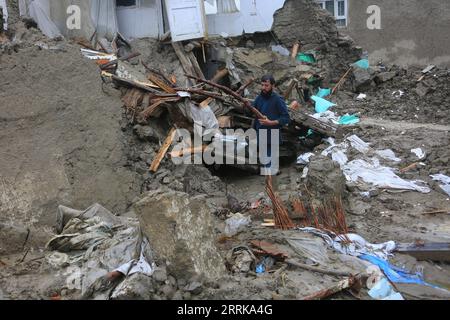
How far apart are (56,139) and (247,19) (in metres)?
8.11

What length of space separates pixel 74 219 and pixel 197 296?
70.2 inches

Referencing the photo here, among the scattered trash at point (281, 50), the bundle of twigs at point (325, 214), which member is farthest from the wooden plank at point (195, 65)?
the bundle of twigs at point (325, 214)

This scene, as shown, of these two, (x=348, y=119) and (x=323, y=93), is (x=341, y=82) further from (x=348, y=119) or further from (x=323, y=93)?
(x=348, y=119)

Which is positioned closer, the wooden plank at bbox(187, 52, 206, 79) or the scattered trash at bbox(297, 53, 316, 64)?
the wooden plank at bbox(187, 52, 206, 79)

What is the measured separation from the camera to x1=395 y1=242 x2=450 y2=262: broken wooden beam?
4.34m

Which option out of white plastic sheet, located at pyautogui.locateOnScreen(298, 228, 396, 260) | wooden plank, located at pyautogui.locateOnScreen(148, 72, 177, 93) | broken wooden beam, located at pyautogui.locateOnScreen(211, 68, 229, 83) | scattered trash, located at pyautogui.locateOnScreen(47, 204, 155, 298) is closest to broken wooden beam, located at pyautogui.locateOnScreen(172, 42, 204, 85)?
broken wooden beam, located at pyautogui.locateOnScreen(211, 68, 229, 83)

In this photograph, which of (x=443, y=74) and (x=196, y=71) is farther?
(x=443, y=74)

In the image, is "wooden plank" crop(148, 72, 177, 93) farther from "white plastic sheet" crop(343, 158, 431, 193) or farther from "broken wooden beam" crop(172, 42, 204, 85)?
"white plastic sheet" crop(343, 158, 431, 193)

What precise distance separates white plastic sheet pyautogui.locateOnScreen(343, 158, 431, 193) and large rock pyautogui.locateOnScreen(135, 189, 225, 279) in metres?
3.53

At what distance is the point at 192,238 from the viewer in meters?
3.69

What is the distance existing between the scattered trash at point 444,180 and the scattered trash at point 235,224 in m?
2.98
